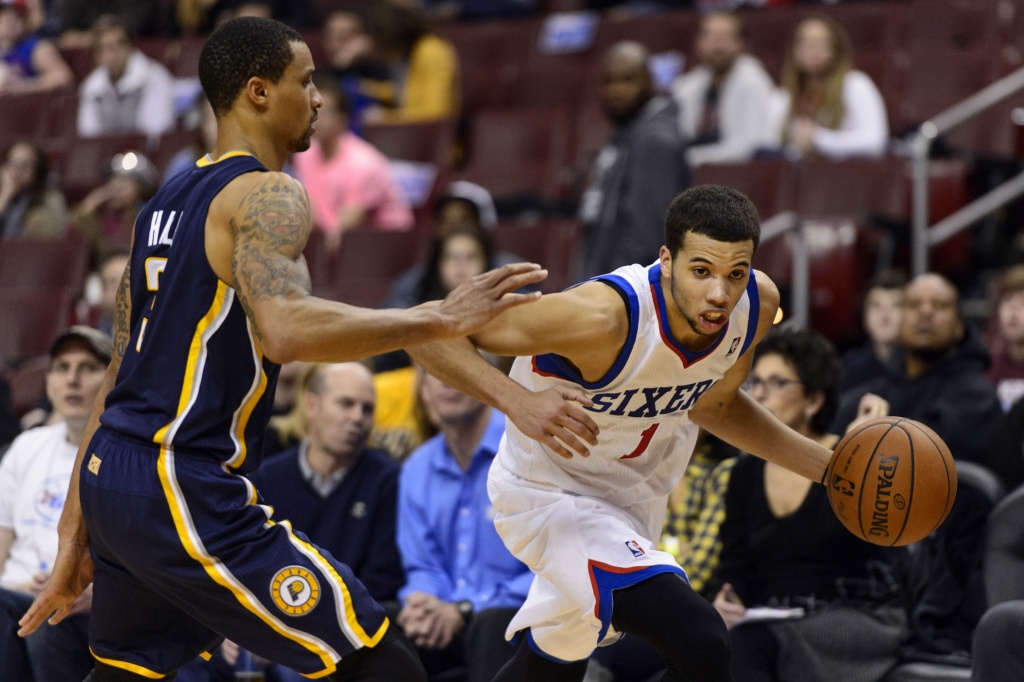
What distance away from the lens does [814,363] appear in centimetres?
516

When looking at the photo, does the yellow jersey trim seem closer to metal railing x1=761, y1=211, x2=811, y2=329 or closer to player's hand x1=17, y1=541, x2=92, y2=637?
player's hand x1=17, y1=541, x2=92, y2=637

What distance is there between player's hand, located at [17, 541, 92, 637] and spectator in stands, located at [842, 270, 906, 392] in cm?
439

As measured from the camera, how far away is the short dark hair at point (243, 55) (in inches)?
126

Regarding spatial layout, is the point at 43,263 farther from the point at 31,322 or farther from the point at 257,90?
the point at 257,90

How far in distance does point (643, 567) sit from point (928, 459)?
99 cm

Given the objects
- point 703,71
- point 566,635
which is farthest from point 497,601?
point 703,71

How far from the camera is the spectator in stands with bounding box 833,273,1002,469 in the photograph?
5906 millimetres

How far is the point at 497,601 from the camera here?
523cm

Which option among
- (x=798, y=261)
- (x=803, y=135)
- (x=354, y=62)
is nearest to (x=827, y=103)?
(x=803, y=135)

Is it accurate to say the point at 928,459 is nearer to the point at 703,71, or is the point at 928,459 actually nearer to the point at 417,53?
the point at 703,71

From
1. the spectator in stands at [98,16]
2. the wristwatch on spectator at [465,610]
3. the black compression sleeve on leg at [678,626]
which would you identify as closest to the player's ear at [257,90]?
the black compression sleeve on leg at [678,626]

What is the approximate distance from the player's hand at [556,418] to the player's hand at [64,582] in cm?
114

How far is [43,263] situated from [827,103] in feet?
16.1

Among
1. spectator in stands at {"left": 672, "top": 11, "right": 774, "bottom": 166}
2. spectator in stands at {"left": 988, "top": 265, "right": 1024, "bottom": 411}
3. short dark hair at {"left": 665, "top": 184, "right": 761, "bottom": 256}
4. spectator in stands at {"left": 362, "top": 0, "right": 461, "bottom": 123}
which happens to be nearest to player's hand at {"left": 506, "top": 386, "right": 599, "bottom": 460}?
short dark hair at {"left": 665, "top": 184, "right": 761, "bottom": 256}
